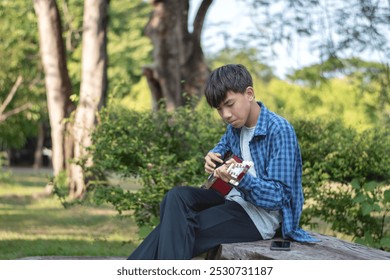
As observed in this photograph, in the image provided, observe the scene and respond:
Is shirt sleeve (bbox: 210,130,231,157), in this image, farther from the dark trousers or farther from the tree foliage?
the tree foliage

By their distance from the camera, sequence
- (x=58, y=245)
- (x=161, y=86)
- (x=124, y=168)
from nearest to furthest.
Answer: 1. (x=124, y=168)
2. (x=58, y=245)
3. (x=161, y=86)

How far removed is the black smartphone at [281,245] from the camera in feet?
14.5

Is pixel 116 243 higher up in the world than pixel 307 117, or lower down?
lower down

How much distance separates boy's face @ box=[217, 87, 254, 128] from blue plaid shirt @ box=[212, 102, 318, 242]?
0.12m

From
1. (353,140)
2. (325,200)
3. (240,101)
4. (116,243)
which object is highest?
(240,101)

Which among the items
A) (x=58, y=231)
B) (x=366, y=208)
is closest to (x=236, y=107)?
(x=366, y=208)

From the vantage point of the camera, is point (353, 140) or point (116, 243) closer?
point (353, 140)

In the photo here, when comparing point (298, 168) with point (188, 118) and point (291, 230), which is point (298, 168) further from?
point (188, 118)

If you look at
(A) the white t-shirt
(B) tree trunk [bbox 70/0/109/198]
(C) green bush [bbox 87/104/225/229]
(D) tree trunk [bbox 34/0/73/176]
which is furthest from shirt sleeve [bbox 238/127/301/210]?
(D) tree trunk [bbox 34/0/73/176]

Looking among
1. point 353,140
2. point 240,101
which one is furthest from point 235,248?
point 353,140

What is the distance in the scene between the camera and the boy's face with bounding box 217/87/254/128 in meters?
4.41

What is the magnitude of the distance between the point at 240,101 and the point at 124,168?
3.35 metres

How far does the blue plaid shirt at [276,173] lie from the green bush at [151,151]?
290 centimetres

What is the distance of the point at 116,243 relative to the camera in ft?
33.5
